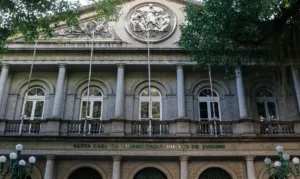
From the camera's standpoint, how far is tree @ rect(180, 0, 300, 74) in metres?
12.9

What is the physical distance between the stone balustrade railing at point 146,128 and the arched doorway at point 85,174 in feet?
5.85

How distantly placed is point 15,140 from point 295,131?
1392 cm

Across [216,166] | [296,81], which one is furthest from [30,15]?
[296,81]

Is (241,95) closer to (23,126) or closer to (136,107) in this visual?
(136,107)

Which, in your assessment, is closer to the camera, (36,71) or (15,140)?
(15,140)

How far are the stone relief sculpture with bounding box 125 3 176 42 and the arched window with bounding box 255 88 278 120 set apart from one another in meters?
6.33

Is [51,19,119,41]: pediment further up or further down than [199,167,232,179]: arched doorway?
further up

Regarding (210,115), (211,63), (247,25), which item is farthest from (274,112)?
(247,25)

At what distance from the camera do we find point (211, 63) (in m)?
16.0

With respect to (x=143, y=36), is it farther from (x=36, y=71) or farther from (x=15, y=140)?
(x=15, y=140)

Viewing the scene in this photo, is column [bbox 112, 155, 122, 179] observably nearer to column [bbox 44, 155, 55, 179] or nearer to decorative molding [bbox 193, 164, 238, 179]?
column [bbox 44, 155, 55, 179]

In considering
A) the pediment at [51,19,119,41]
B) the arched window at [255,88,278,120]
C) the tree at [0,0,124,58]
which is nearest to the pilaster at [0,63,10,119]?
the pediment at [51,19,119,41]

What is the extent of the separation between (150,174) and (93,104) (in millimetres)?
5168

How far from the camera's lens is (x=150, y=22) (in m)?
20.1
